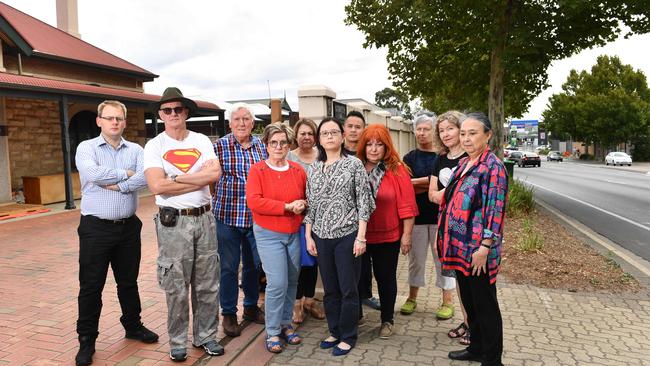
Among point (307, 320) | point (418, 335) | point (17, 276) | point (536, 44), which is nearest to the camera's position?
point (418, 335)

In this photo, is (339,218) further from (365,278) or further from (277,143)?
(365,278)

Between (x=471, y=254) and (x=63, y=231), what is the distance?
28.8 feet

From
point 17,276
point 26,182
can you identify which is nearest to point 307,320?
point 17,276

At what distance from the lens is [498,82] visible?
12320 millimetres

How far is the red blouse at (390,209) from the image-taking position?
13.0ft

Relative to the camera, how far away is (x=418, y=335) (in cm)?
418

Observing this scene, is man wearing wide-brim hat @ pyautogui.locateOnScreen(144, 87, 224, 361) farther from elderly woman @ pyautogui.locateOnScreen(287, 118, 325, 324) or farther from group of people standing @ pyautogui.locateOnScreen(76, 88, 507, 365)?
elderly woman @ pyautogui.locateOnScreen(287, 118, 325, 324)

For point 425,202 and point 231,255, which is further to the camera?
point 425,202

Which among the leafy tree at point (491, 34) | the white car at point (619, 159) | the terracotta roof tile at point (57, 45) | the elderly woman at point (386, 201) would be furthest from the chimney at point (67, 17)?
the white car at point (619, 159)

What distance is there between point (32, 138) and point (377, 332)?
543 inches

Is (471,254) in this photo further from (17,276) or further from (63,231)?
(63,231)

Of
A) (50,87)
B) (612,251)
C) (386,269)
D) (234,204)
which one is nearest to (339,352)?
(386,269)

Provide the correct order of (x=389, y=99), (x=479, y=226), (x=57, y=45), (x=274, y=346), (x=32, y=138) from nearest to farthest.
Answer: (x=479, y=226), (x=274, y=346), (x=32, y=138), (x=57, y=45), (x=389, y=99)

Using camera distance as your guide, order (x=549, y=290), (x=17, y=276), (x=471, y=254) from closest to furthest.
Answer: (x=471, y=254) < (x=549, y=290) < (x=17, y=276)
